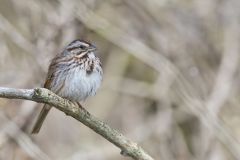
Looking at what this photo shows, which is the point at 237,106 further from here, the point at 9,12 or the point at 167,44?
the point at 9,12

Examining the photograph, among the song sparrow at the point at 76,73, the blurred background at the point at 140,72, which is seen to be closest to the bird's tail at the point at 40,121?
the song sparrow at the point at 76,73

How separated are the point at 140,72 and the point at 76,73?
10.8 feet

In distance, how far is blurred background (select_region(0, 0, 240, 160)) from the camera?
7.99m

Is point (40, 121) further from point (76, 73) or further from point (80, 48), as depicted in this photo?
point (80, 48)

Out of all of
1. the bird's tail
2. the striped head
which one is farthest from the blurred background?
the striped head

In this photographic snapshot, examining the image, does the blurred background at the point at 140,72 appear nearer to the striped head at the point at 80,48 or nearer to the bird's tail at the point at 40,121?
the bird's tail at the point at 40,121

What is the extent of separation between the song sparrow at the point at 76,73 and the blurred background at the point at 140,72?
4.83 feet

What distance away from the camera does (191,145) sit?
8.94 meters

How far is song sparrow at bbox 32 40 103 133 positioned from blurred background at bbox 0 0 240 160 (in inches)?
58.0

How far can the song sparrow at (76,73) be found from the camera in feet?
20.0

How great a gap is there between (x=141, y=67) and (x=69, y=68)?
3244 millimetres

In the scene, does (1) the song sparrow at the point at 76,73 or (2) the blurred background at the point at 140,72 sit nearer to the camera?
(1) the song sparrow at the point at 76,73

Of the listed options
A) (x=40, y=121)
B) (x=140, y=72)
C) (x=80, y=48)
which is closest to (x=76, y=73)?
(x=80, y=48)

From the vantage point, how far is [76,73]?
6.16 m
